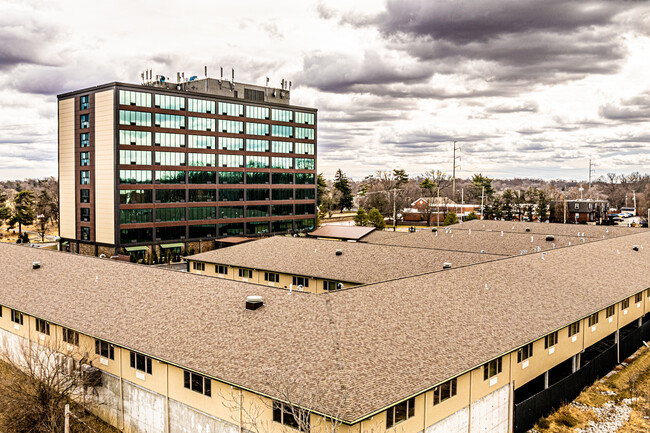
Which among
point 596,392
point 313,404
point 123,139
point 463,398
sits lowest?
point 596,392

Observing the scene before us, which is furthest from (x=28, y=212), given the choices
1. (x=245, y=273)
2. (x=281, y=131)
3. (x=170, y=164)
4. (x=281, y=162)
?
(x=245, y=273)

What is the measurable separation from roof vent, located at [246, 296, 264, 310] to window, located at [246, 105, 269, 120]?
76291 millimetres

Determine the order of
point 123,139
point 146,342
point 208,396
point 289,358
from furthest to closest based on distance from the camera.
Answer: point 123,139, point 146,342, point 208,396, point 289,358

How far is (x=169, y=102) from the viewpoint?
84750 mm

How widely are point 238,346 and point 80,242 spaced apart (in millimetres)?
74189

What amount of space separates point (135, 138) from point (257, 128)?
25543 millimetres

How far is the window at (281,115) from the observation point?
333 feet

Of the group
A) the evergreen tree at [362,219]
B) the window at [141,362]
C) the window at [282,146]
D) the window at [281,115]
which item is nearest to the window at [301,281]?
the window at [141,362]

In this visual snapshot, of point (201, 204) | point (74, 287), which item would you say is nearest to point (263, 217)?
point (201, 204)

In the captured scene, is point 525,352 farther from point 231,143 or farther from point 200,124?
point 231,143

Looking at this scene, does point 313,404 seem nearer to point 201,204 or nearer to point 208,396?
point 208,396

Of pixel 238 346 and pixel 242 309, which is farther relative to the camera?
pixel 242 309

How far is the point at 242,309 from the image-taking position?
2553cm

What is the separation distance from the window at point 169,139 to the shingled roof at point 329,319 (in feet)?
158
